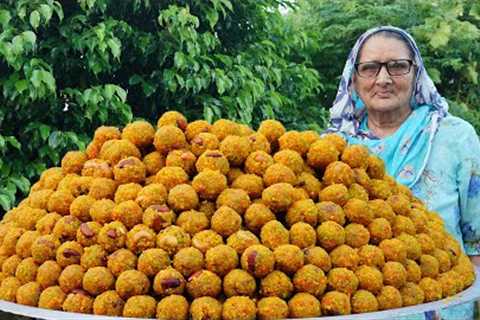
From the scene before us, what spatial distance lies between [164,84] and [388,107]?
57.2 inches

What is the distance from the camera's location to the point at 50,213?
171 centimetres

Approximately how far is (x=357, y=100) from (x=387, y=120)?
172 mm

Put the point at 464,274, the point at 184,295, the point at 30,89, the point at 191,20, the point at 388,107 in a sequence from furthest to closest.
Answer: the point at 191,20 → the point at 30,89 → the point at 388,107 → the point at 464,274 → the point at 184,295

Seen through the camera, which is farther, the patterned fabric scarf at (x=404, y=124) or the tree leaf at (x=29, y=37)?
the tree leaf at (x=29, y=37)

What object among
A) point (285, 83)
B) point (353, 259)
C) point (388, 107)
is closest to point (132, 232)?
point (353, 259)

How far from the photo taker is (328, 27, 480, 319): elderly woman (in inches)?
102

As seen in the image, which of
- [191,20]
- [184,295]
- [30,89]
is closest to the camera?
[184,295]

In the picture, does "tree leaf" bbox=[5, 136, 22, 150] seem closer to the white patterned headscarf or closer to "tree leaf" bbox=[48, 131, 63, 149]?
"tree leaf" bbox=[48, 131, 63, 149]

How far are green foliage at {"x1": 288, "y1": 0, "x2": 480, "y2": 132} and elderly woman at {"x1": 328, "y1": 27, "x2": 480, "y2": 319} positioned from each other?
10.0 feet

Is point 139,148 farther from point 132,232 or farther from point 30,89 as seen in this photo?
point 30,89

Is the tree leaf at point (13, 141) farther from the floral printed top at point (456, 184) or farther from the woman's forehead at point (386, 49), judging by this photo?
the floral printed top at point (456, 184)

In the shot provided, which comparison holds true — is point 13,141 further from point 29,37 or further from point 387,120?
point 387,120

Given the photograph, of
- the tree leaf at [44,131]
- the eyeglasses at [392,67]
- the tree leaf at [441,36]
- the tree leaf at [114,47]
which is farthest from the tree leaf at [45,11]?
the tree leaf at [441,36]

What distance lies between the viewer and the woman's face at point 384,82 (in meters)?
2.68
